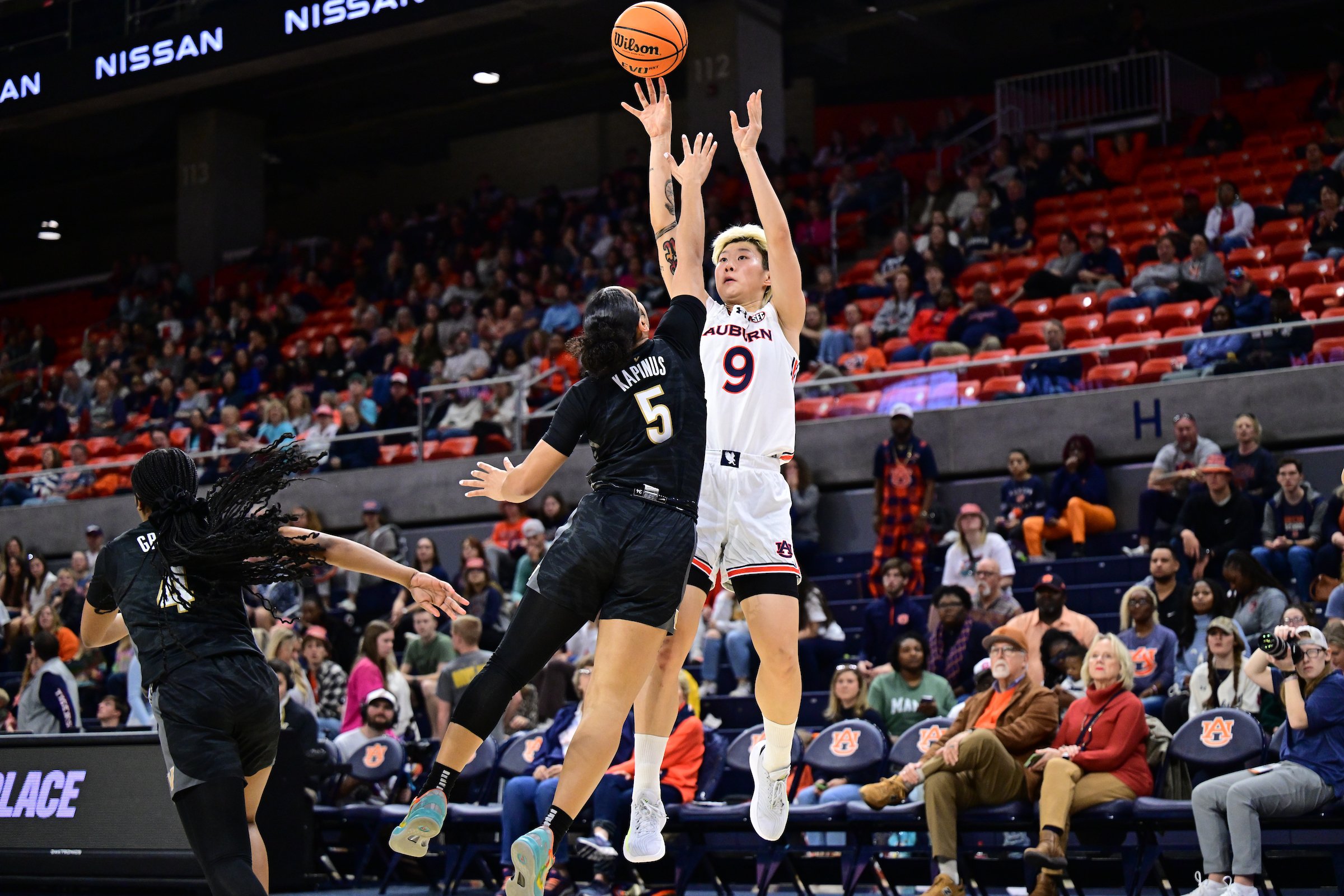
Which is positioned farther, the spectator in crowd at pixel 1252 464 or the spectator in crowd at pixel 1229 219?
the spectator in crowd at pixel 1229 219

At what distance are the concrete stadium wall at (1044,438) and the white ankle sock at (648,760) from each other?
28.9ft

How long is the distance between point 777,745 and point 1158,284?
33.9 feet

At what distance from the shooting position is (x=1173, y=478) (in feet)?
40.9

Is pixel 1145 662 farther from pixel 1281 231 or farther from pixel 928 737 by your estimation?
pixel 1281 231

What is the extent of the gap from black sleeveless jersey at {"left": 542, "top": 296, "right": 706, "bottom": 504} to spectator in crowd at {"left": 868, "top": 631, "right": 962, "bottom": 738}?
225 inches

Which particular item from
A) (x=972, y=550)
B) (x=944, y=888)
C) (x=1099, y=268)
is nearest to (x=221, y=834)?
(x=944, y=888)

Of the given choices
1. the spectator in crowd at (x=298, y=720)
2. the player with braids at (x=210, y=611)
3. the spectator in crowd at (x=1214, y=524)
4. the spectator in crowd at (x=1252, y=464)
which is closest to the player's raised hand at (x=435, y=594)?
the player with braids at (x=210, y=611)

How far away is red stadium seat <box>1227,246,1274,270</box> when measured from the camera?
50.0 ft

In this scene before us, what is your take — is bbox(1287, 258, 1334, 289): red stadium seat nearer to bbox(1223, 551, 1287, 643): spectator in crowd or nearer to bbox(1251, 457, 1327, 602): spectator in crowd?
bbox(1251, 457, 1327, 602): spectator in crowd

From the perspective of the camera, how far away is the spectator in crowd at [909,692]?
10.7m

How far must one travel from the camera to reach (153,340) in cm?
2377

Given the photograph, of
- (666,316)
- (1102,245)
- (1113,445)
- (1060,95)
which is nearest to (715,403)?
(666,316)

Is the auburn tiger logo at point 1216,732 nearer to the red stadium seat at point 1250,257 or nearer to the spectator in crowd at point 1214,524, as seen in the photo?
the spectator in crowd at point 1214,524

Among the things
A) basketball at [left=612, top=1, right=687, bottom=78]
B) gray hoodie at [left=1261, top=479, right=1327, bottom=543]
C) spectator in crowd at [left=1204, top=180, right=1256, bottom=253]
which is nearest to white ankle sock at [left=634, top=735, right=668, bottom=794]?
basketball at [left=612, top=1, right=687, bottom=78]
